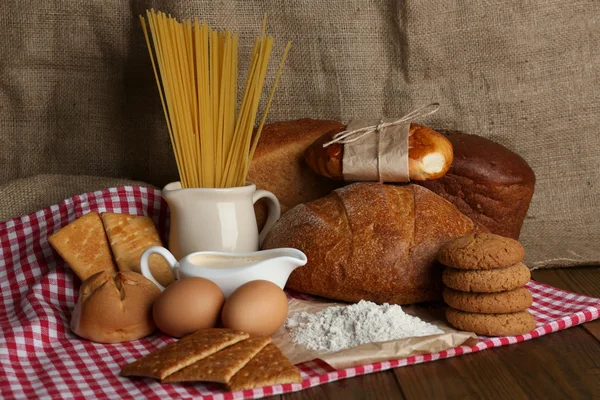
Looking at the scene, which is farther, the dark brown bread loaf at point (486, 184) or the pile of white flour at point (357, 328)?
the dark brown bread loaf at point (486, 184)

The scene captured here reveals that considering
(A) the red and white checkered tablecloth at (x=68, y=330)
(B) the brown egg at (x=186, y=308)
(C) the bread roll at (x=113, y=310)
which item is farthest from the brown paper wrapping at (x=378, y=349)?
(C) the bread roll at (x=113, y=310)

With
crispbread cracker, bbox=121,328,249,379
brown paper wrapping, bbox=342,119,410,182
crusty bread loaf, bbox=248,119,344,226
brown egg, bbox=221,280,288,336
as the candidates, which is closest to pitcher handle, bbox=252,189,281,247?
crusty bread loaf, bbox=248,119,344,226

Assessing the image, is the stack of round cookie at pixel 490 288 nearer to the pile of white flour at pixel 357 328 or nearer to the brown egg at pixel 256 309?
the pile of white flour at pixel 357 328

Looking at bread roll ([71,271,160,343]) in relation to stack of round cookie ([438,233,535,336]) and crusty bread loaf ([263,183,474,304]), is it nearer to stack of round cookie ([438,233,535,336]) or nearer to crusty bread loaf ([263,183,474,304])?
crusty bread loaf ([263,183,474,304])

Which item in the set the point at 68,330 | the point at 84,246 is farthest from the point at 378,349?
the point at 84,246

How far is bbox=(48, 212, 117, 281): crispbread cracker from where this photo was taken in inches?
60.7

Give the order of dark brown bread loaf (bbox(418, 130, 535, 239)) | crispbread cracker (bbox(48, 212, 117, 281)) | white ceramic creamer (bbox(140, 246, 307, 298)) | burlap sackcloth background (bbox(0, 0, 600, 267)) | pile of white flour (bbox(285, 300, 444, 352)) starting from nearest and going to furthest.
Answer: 1. pile of white flour (bbox(285, 300, 444, 352))
2. white ceramic creamer (bbox(140, 246, 307, 298))
3. crispbread cracker (bbox(48, 212, 117, 281))
4. dark brown bread loaf (bbox(418, 130, 535, 239))
5. burlap sackcloth background (bbox(0, 0, 600, 267))

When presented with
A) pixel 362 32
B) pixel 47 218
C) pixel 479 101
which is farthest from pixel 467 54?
pixel 47 218

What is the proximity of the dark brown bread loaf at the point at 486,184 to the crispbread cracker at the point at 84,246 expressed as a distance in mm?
697

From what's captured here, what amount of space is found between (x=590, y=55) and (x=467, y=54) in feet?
1.04

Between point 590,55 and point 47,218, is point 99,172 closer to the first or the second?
point 47,218

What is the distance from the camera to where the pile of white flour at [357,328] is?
1.28 metres

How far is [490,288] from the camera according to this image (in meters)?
1.30

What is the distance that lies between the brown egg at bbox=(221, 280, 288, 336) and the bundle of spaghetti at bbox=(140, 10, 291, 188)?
0.36 metres
